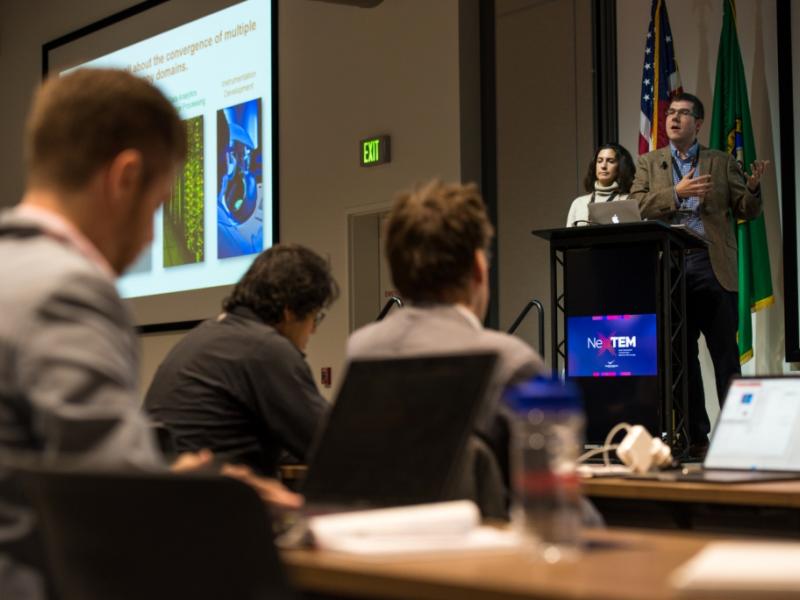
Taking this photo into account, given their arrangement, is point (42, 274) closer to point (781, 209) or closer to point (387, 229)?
point (387, 229)

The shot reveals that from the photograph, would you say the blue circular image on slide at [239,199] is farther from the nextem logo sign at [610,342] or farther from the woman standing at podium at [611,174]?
the nextem logo sign at [610,342]

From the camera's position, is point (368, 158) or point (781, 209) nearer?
point (781, 209)

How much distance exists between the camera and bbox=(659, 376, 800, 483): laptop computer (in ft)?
7.93

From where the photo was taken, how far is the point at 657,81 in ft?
20.2

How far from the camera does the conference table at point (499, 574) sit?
869 millimetres

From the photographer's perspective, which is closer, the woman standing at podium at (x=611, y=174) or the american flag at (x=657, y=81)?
the woman standing at podium at (x=611, y=174)

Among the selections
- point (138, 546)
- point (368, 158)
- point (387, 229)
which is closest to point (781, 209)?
point (368, 158)

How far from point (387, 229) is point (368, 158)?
4.87 m

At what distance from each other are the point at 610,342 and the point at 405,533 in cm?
348

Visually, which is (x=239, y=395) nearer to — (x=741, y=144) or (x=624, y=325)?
(x=624, y=325)

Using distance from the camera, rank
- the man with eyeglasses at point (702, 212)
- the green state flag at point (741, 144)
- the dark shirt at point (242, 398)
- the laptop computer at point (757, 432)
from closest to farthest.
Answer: the laptop computer at point (757, 432)
the dark shirt at point (242, 398)
the man with eyeglasses at point (702, 212)
the green state flag at point (741, 144)

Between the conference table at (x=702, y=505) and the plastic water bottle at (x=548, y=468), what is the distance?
1.01 metres

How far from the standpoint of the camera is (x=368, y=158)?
6637 mm

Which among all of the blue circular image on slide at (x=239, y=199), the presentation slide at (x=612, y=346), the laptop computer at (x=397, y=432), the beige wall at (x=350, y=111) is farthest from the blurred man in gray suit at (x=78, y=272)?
the blue circular image on slide at (x=239, y=199)
